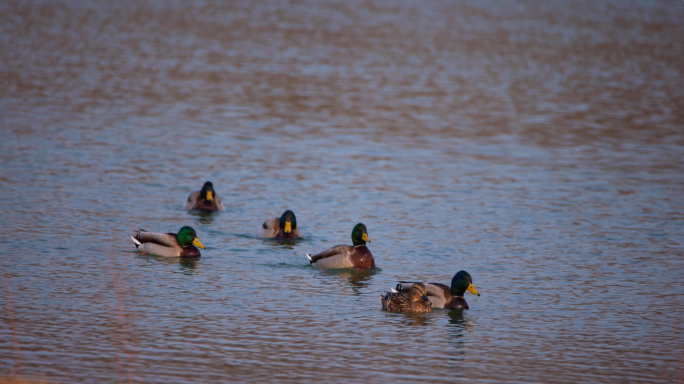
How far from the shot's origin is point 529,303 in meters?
12.3

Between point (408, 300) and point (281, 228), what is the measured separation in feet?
13.1

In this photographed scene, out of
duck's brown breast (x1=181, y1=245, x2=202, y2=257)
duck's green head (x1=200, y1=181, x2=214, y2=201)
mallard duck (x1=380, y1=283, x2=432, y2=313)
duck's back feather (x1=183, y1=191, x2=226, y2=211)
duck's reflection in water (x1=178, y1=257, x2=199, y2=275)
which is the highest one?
duck's green head (x1=200, y1=181, x2=214, y2=201)

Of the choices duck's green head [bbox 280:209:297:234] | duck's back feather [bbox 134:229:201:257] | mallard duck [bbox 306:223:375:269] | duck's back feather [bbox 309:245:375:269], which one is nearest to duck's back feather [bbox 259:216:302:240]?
duck's green head [bbox 280:209:297:234]

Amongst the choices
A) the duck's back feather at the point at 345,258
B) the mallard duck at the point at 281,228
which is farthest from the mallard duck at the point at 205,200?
the duck's back feather at the point at 345,258

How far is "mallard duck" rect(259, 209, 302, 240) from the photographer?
49.0ft

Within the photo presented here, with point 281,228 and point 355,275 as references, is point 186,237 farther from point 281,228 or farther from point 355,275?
point 355,275

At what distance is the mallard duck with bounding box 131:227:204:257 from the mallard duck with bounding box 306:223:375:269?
5.79ft

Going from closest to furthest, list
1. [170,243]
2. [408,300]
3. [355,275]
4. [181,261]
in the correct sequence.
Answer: [408,300], [355,275], [181,261], [170,243]

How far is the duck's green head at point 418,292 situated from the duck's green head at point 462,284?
0.41m

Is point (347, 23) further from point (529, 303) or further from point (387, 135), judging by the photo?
point (529, 303)

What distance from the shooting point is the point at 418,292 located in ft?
38.6

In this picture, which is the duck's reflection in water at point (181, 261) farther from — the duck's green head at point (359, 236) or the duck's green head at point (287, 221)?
the duck's green head at point (359, 236)

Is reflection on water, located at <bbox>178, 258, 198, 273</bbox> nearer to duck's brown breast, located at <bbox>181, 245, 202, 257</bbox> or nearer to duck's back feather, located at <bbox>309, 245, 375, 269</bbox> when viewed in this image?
duck's brown breast, located at <bbox>181, 245, 202, 257</bbox>

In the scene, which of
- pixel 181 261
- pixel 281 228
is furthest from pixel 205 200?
pixel 181 261
